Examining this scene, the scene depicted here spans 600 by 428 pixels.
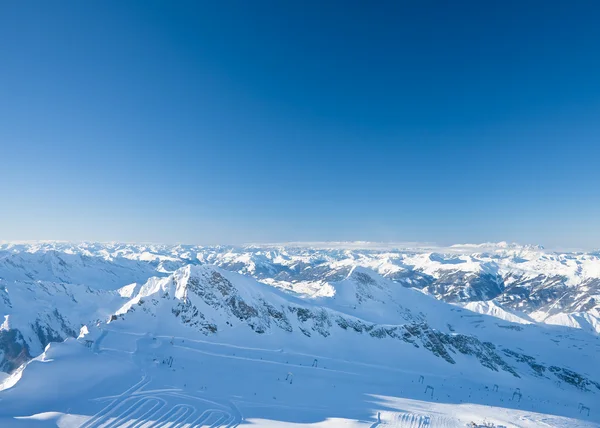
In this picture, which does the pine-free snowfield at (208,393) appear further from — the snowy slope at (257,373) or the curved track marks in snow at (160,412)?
the snowy slope at (257,373)

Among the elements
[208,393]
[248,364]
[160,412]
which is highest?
[160,412]

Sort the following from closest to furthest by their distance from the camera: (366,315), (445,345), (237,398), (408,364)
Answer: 1. (237,398)
2. (408,364)
3. (445,345)
4. (366,315)

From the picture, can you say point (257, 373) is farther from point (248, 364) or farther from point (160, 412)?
point (160, 412)

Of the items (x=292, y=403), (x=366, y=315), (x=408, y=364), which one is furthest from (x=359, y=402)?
(x=366, y=315)

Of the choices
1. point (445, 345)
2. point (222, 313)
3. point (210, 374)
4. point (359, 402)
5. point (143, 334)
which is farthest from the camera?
point (445, 345)

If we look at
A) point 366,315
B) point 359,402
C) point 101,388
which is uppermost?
point 101,388

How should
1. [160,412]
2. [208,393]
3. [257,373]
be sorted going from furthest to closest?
[257,373] → [208,393] → [160,412]

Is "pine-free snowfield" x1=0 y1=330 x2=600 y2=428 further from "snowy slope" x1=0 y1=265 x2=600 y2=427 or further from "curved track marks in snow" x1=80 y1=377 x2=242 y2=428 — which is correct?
"snowy slope" x1=0 y1=265 x2=600 y2=427

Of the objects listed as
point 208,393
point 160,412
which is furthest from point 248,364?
point 160,412

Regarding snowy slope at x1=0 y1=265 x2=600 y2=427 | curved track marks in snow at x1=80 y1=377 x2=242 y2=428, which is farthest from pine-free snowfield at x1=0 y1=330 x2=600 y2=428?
snowy slope at x1=0 y1=265 x2=600 y2=427

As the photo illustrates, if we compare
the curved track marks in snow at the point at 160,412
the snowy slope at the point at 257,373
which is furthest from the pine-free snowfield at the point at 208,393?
the snowy slope at the point at 257,373

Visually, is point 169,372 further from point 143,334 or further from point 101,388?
point 143,334
